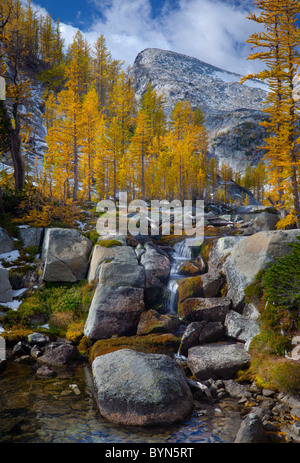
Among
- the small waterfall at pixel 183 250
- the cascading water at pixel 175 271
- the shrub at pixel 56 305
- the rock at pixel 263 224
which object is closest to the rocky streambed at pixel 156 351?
the cascading water at pixel 175 271

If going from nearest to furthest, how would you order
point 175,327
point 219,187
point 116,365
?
point 116,365 → point 175,327 → point 219,187

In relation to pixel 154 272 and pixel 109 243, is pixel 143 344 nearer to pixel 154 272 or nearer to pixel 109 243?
pixel 154 272

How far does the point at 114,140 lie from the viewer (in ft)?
115

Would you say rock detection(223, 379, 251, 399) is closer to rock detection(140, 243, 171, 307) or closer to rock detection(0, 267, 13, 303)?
rock detection(140, 243, 171, 307)

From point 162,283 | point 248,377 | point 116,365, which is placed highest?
point 162,283

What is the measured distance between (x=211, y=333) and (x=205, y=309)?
4.04ft

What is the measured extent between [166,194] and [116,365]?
44.7m

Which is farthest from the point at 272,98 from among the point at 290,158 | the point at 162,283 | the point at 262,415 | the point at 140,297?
the point at 262,415

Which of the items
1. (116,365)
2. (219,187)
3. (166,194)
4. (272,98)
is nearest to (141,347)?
(116,365)

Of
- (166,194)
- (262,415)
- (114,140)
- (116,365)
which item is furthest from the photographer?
(166,194)

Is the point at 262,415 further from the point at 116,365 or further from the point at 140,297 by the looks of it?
the point at 140,297

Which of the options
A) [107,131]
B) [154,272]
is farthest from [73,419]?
[107,131]
